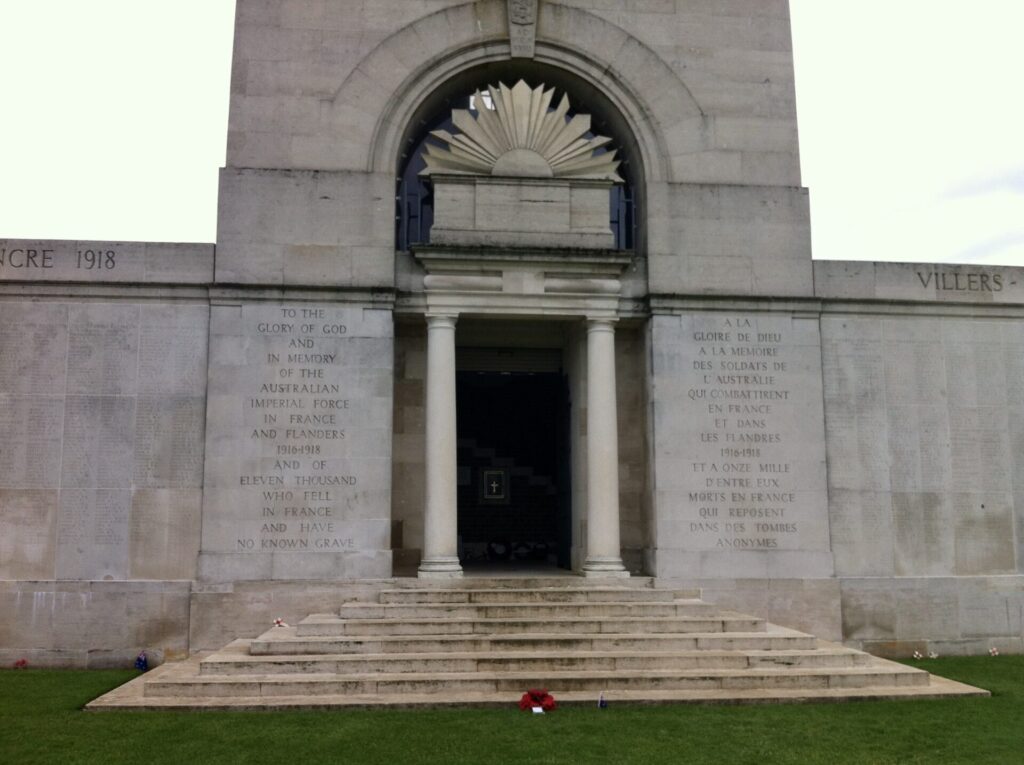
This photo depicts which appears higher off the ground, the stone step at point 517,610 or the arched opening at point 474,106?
the arched opening at point 474,106

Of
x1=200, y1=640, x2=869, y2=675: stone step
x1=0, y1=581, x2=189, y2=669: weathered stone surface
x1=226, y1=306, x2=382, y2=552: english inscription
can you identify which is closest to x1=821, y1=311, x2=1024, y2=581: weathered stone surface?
x1=200, y1=640, x2=869, y2=675: stone step

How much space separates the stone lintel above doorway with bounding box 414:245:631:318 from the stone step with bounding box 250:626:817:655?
230 inches

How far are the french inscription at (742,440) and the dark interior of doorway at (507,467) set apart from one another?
527 cm

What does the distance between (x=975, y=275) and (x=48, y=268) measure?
54.0 ft

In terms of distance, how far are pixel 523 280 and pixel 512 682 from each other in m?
7.34

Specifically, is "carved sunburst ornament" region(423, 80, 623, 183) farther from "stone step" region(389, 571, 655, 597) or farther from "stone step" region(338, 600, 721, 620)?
"stone step" region(338, 600, 721, 620)

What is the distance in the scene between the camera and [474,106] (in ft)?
60.8

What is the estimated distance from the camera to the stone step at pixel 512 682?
12.0 meters

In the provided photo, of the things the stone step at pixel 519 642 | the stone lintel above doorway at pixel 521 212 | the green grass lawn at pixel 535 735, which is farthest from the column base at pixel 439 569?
the stone lintel above doorway at pixel 521 212

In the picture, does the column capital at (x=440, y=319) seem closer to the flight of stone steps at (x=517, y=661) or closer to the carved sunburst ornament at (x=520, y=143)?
the carved sunburst ornament at (x=520, y=143)

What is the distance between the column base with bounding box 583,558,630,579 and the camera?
16359mm

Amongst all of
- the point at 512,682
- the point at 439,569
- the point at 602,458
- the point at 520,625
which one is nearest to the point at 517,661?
the point at 512,682

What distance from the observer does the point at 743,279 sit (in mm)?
17422

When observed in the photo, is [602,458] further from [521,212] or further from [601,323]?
[521,212]
